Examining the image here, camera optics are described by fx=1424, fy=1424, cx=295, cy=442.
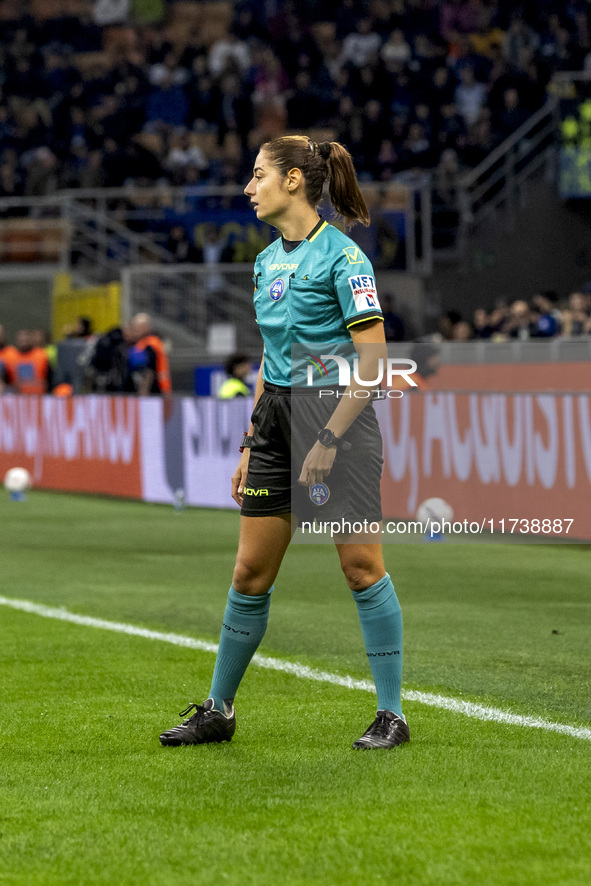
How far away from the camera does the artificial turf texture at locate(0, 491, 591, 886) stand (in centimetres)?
354

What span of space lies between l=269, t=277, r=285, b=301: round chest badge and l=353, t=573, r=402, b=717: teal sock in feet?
3.24

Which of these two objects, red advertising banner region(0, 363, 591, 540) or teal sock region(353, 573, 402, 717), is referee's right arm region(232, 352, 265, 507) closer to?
teal sock region(353, 573, 402, 717)

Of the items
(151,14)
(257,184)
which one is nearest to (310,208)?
(257,184)

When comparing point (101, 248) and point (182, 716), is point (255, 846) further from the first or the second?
point (101, 248)

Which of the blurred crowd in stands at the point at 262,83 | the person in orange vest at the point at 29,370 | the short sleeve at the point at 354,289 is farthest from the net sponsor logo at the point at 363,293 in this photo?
the blurred crowd in stands at the point at 262,83

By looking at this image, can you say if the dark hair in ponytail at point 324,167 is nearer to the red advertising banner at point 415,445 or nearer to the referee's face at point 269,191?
the referee's face at point 269,191

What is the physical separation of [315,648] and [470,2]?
20.3m

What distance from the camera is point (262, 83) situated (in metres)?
25.4

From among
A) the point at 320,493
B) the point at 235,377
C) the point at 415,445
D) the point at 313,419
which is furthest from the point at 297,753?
the point at 235,377

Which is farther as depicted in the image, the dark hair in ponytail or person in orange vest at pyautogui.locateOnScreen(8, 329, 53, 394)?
person in orange vest at pyautogui.locateOnScreen(8, 329, 53, 394)

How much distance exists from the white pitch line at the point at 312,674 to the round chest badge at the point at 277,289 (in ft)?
5.68

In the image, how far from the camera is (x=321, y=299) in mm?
4566

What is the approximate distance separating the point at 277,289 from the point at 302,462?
1.87 feet

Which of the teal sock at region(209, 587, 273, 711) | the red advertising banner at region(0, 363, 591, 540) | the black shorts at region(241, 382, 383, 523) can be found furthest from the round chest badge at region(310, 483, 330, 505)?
the red advertising banner at region(0, 363, 591, 540)
